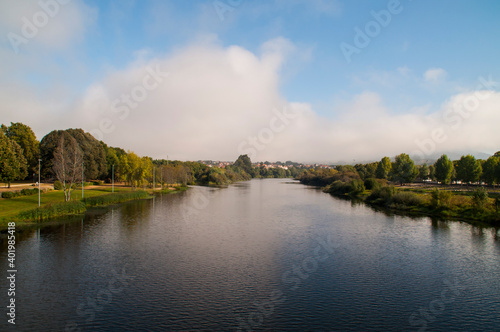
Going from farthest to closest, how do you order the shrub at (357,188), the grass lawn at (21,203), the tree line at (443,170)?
1. the shrub at (357,188)
2. the tree line at (443,170)
3. the grass lawn at (21,203)

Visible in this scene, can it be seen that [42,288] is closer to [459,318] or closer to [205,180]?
[459,318]

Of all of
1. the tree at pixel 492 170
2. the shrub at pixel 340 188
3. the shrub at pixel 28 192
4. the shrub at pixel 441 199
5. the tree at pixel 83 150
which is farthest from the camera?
the shrub at pixel 340 188

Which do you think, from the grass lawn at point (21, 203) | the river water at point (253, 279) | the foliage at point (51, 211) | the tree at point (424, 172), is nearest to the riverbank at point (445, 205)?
the river water at point (253, 279)

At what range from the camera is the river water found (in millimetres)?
12258

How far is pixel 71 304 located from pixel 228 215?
2544 centimetres

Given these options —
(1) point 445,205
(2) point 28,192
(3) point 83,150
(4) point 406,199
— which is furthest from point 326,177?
(2) point 28,192

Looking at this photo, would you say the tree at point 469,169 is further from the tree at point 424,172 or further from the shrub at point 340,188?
Answer: the shrub at point 340,188

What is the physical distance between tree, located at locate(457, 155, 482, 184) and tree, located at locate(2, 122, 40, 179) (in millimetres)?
86818

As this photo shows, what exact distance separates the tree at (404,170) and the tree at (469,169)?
11.6 metres

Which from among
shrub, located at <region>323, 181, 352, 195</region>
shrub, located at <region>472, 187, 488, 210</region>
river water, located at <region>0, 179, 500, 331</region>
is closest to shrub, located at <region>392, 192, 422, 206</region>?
shrub, located at <region>472, 187, 488, 210</region>

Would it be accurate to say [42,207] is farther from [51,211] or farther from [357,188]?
[357,188]

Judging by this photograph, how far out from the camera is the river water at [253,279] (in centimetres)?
1226

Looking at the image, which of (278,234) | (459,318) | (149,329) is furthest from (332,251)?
(149,329)

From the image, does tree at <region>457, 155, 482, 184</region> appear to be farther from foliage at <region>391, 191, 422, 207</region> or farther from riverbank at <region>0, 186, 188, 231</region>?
riverbank at <region>0, 186, 188, 231</region>
